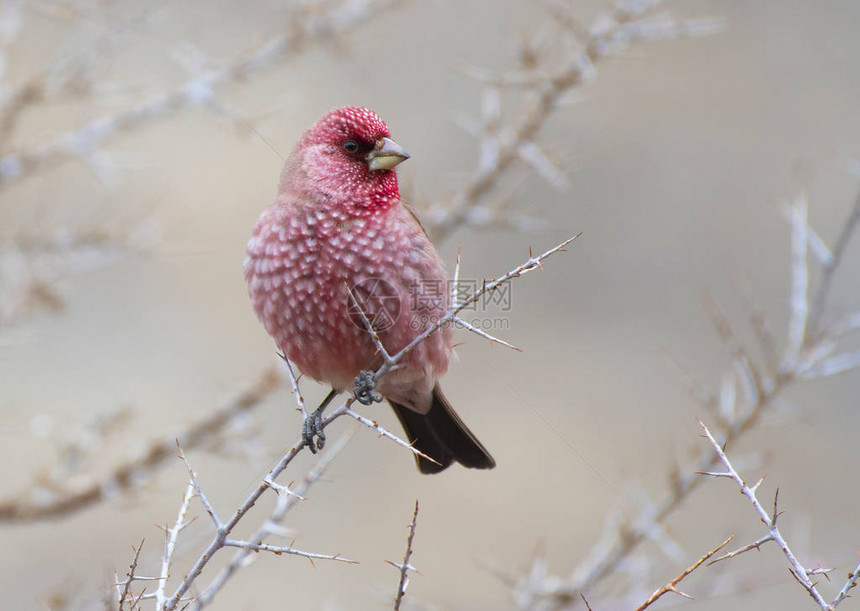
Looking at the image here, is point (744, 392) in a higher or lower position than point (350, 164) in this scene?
lower

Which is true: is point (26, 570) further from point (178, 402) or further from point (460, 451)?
point (460, 451)

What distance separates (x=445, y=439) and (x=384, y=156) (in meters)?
1.36

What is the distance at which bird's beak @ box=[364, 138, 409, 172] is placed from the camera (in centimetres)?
338

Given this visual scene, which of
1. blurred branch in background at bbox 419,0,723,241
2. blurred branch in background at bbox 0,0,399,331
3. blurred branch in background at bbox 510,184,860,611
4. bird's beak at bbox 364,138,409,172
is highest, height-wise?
blurred branch in background at bbox 0,0,399,331

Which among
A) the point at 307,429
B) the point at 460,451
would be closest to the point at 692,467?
the point at 460,451

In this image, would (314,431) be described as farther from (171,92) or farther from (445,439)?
(171,92)

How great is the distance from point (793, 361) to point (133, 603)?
2.69 metres

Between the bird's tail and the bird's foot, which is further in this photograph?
the bird's tail

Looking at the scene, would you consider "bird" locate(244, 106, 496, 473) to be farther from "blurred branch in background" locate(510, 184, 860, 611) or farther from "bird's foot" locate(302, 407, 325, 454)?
"blurred branch in background" locate(510, 184, 860, 611)

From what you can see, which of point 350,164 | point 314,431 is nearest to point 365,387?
point 314,431

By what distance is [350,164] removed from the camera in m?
3.45

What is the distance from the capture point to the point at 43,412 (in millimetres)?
7828

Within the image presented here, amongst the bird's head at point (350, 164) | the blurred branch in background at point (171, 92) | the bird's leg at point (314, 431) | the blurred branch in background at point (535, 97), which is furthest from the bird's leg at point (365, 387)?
the blurred branch in background at point (171, 92)

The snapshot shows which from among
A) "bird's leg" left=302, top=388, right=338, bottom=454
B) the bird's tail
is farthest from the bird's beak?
the bird's tail
